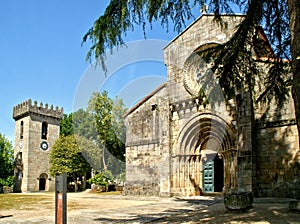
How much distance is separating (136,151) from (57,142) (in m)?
15.3

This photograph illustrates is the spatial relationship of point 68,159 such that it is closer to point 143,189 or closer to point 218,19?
point 143,189

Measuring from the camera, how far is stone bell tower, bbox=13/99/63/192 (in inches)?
1211

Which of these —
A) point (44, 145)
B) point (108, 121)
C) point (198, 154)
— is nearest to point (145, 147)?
point (198, 154)

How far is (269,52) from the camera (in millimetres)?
7379

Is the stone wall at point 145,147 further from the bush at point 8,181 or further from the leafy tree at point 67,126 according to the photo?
the leafy tree at point 67,126

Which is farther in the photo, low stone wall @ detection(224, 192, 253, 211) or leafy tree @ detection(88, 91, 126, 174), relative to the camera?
leafy tree @ detection(88, 91, 126, 174)

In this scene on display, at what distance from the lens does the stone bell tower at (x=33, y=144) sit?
30.8m

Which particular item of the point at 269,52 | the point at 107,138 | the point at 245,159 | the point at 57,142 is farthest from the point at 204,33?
the point at 57,142

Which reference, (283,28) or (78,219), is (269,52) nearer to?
(283,28)

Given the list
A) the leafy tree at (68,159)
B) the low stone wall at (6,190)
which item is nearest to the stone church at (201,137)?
the leafy tree at (68,159)

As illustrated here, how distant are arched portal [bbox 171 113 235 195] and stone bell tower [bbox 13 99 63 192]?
20.1m

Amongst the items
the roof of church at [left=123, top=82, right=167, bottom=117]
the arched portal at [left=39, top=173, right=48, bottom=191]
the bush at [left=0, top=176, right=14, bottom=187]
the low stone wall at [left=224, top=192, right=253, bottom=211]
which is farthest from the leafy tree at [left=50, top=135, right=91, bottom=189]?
the low stone wall at [left=224, top=192, right=253, bottom=211]

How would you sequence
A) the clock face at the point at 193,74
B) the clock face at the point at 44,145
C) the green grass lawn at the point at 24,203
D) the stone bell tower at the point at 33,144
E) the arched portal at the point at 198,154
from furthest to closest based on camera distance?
the clock face at the point at 44,145 → the stone bell tower at the point at 33,144 → the clock face at the point at 193,74 → the arched portal at the point at 198,154 → the green grass lawn at the point at 24,203

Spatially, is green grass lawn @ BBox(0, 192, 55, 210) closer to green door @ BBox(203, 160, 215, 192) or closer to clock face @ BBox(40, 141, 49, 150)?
green door @ BBox(203, 160, 215, 192)
